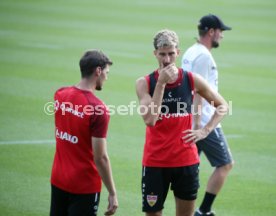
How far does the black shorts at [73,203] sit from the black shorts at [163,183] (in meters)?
0.90

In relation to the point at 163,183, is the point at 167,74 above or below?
above

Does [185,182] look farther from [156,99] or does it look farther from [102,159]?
[102,159]

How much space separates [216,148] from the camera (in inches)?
365

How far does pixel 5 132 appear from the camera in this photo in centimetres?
1366

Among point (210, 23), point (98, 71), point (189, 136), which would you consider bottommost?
point (189, 136)

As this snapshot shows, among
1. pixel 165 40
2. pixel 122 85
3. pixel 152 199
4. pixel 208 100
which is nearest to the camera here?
pixel 165 40

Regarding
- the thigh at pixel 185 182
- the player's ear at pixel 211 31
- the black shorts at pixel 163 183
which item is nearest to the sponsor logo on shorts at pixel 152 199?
the black shorts at pixel 163 183

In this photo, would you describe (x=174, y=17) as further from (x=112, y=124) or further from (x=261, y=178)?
(x=261, y=178)

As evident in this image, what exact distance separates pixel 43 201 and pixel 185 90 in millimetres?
3319

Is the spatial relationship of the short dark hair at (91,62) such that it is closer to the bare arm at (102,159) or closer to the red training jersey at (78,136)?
the red training jersey at (78,136)

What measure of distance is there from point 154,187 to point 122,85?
11.3 metres

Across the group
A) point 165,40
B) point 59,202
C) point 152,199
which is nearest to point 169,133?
point 152,199

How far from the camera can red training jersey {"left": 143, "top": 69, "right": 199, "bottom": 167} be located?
295 inches

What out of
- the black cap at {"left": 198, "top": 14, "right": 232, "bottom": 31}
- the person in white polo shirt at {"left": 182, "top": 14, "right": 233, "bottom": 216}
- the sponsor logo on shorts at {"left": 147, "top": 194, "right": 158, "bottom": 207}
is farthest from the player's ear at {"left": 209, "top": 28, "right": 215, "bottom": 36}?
the sponsor logo on shorts at {"left": 147, "top": 194, "right": 158, "bottom": 207}
